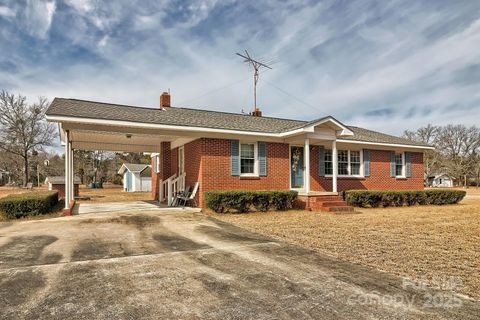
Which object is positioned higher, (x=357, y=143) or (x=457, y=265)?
(x=357, y=143)

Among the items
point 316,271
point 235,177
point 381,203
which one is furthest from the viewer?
point 381,203

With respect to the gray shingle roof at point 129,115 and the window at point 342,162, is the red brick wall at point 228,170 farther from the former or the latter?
the window at point 342,162

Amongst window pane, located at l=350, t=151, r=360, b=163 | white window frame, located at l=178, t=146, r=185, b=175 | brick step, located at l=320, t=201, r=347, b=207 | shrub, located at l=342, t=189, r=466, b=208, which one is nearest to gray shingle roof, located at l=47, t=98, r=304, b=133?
white window frame, located at l=178, t=146, r=185, b=175

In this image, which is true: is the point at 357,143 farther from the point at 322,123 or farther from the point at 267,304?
the point at 267,304

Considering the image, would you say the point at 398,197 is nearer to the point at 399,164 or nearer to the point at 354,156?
the point at 354,156

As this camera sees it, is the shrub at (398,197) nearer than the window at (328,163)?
Yes

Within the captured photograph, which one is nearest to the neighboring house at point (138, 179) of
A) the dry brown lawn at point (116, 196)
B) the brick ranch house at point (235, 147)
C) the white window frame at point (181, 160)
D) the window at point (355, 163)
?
the dry brown lawn at point (116, 196)

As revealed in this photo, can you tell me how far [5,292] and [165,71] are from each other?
1492 centimetres

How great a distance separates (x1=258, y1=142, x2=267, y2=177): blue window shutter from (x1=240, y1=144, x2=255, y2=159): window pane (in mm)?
342

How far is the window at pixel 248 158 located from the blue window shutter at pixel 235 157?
1.04ft

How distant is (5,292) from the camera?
375 cm

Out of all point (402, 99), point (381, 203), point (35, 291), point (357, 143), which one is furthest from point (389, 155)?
point (35, 291)

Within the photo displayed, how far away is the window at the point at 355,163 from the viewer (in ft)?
55.2

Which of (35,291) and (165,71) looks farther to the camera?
(165,71)
